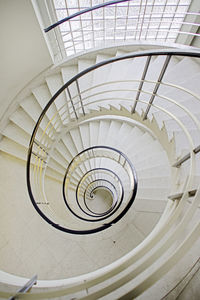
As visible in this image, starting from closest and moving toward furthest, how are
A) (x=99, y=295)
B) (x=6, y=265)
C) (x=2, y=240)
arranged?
1. (x=99, y=295)
2. (x=6, y=265)
3. (x=2, y=240)

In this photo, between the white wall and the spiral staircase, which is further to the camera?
the white wall

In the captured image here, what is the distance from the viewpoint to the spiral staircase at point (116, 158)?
166 cm

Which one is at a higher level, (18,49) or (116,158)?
(18,49)

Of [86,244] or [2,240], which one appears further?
[2,240]

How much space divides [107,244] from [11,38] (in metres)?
4.66

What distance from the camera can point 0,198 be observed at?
3922 millimetres

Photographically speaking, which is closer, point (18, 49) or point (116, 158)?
point (18, 49)

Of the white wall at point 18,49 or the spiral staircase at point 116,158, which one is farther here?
the white wall at point 18,49

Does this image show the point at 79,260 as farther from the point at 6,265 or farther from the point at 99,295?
the point at 99,295

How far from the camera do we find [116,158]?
538 cm

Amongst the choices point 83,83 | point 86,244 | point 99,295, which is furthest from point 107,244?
point 83,83

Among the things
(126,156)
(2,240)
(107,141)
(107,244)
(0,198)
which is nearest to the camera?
(107,244)

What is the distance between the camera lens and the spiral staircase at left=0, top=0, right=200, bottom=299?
5.44 feet

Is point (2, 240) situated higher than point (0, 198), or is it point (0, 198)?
point (0, 198)
